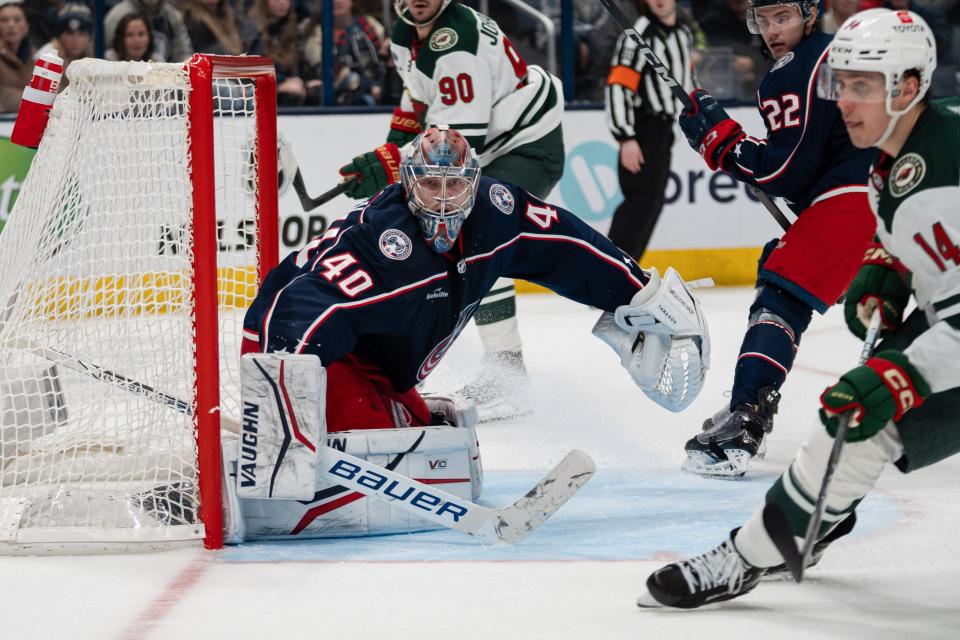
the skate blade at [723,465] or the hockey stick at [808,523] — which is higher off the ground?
the hockey stick at [808,523]

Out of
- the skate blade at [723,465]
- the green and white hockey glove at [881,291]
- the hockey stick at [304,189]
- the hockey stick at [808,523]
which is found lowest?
the skate blade at [723,465]

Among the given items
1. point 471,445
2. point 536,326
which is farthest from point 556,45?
point 471,445

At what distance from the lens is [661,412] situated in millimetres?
4273

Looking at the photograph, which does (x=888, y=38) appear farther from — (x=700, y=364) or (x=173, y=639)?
(x=173, y=639)

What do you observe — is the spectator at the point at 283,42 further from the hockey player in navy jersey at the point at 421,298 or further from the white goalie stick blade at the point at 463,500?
the white goalie stick blade at the point at 463,500

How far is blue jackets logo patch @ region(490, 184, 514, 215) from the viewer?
120 inches

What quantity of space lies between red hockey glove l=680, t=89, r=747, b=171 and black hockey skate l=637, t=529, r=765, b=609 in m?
1.42

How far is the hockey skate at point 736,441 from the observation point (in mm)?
3398

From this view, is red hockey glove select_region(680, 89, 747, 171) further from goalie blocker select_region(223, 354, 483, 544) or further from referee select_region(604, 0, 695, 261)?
referee select_region(604, 0, 695, 261)

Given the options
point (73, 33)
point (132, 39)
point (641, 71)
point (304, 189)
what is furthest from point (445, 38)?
point (73, 33)

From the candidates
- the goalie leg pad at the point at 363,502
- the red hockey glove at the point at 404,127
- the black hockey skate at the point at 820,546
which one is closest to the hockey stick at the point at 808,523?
the black hockey skate at the point at 820,546

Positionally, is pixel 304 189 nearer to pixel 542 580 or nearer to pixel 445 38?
pixel 445 38

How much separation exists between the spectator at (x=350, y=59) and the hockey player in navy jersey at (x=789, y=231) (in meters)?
3.41

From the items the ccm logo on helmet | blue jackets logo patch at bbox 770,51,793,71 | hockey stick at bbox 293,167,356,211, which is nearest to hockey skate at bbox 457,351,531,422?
hockey stick at bbox 293,167,356,211
